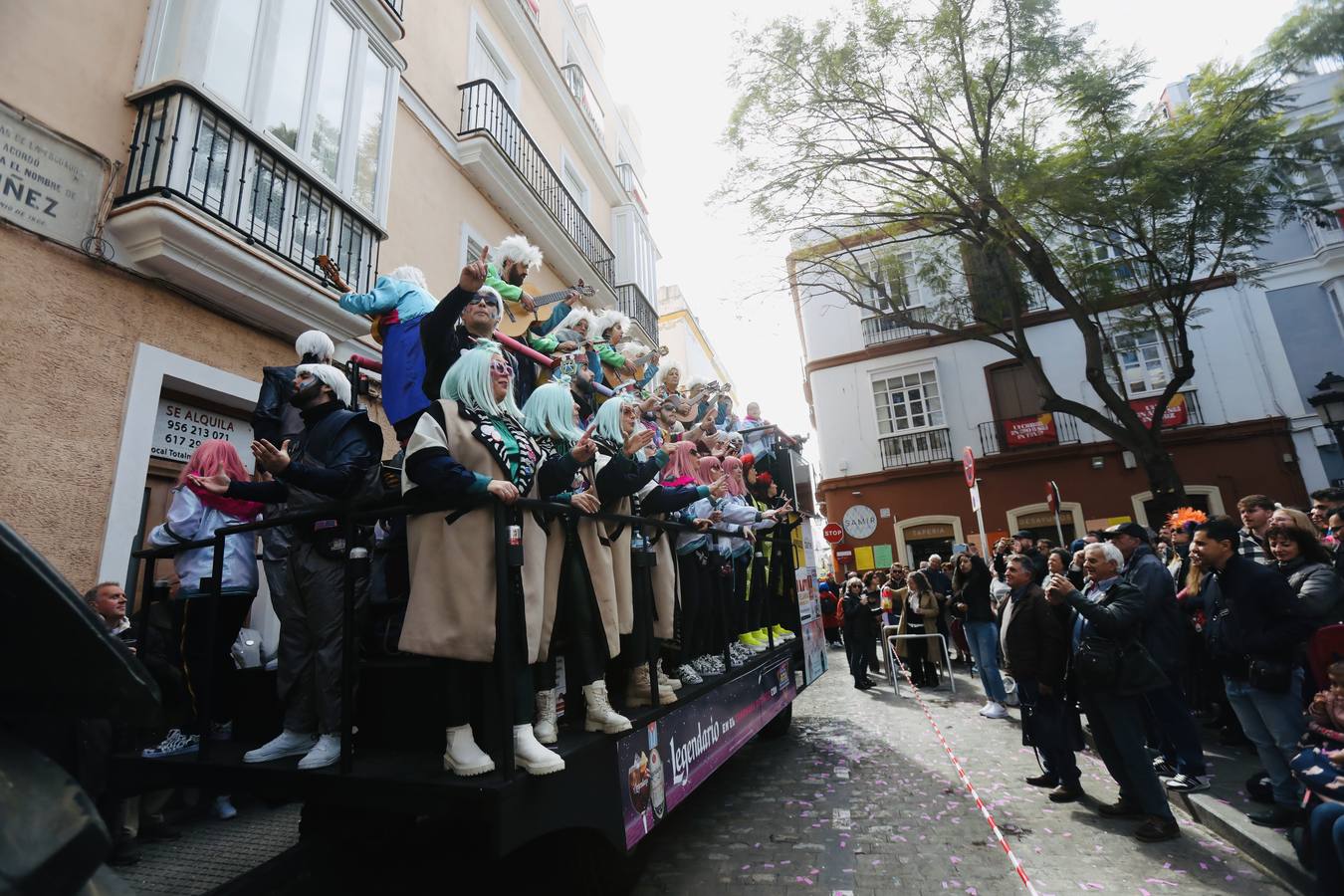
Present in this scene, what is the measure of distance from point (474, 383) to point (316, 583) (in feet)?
3.73

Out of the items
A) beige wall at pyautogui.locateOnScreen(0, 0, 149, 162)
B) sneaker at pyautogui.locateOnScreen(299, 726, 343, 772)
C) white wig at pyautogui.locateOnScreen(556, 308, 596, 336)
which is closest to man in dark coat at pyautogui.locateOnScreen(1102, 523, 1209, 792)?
white wig at pyautogui.locateOnScreen(556, 308, 596, 336)

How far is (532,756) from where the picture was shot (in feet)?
7.36

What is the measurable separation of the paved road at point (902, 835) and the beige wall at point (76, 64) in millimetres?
6529

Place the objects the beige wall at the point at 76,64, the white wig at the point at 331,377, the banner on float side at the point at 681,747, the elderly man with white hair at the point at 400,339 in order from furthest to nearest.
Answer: the beige wall at the point at 76,64
the white wig at the point at 331,377
the elderly man with white hair at the point at 400,339
the banner on float side at the point at 681,747

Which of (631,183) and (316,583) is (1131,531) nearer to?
(316,583)

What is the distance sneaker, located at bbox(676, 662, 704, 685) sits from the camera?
411 cm

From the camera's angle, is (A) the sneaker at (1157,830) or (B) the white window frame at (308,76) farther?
(B) the white window frame at (308,76)

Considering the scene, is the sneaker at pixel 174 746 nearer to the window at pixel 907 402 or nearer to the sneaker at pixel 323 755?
the sneaker at pixel 323 755

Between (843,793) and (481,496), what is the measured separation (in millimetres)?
4179

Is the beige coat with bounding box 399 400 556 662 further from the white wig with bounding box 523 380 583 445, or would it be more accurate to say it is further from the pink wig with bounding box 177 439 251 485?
the pink wig with bounding box 177 439 251 485

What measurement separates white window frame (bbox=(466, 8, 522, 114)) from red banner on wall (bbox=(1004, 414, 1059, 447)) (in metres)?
14.6

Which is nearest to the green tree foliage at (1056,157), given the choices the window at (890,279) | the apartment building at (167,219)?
the window at (890,279)

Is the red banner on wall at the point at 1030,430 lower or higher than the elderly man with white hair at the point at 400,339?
higher

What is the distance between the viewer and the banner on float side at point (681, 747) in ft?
9.06
